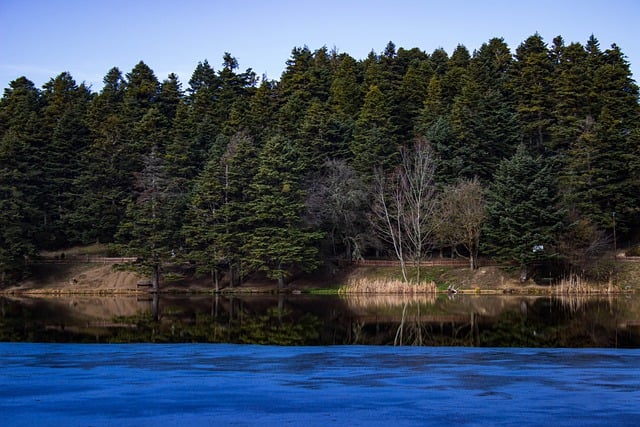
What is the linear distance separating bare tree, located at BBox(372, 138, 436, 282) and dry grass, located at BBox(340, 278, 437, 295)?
1.09 metres

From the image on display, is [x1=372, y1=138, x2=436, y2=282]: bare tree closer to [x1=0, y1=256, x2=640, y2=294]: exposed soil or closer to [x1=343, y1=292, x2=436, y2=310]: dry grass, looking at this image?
[x1=0, y1=256, x2=640, y2=294]: exposed soil

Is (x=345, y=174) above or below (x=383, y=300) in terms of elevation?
above

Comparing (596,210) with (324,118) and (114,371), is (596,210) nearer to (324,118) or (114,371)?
(324,118)

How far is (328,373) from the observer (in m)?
13.4

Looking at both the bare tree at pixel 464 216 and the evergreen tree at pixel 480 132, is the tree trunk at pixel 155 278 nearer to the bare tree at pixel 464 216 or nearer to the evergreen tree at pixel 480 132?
the bare tree at pixel 464 216

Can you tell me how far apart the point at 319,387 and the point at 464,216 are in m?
41.7

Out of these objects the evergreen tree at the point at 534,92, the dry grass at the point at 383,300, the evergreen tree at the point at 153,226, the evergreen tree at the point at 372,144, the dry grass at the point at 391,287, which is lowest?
the dry grass at the point at 383,300

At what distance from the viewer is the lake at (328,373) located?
31.1 feet

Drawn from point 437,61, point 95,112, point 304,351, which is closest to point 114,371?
point 304,351

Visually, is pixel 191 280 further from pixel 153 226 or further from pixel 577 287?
pixel 577 287

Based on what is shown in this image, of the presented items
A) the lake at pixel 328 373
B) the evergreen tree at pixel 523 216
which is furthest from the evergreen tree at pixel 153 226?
the evergreen tree at pixel 523 216

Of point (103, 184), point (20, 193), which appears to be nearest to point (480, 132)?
point (103, 184)

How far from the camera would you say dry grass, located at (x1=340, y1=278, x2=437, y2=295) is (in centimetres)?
4794

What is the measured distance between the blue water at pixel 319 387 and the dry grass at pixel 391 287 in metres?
30.7
